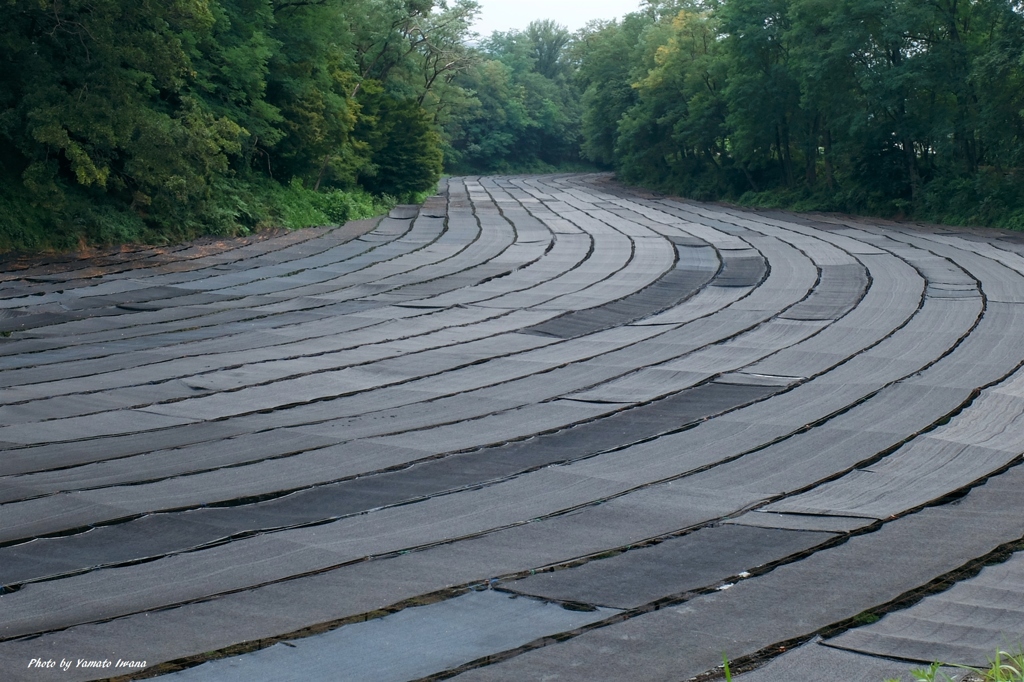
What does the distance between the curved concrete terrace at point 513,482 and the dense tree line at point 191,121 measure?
15.4 feet

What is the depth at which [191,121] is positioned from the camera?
23.3 meters

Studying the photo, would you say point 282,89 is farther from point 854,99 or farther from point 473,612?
point 473,612

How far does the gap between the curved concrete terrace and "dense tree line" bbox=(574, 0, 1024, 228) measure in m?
13.2

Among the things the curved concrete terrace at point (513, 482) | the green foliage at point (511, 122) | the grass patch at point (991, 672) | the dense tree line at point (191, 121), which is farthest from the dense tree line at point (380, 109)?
the green foliage at point (511, 122)

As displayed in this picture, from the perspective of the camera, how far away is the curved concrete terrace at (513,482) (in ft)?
16.7

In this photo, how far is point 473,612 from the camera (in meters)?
5.44

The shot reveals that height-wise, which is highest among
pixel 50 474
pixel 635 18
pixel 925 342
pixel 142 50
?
pixel 635 18

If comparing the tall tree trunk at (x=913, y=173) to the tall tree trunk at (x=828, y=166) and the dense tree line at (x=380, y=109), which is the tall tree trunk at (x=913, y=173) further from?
the tall tree trunk at (x=828, y=166)

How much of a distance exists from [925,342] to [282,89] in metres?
23.6

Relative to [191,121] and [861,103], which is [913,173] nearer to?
[861,103]

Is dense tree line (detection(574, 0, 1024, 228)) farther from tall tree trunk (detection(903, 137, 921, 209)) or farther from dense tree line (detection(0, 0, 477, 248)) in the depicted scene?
dense tree line (detection(0, 0, 477, 248))

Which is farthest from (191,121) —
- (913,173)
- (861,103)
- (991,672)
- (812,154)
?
(812,154)

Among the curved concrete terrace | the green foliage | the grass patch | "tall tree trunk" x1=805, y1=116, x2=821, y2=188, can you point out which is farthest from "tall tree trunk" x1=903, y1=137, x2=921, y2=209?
the green foliage

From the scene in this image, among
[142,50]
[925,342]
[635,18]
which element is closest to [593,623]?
[925,342]
